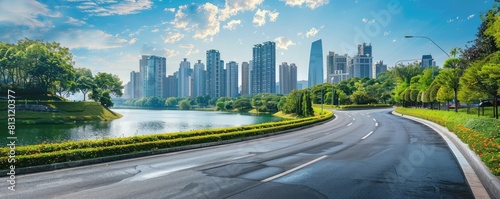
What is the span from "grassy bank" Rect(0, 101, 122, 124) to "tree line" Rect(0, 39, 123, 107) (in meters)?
8.94

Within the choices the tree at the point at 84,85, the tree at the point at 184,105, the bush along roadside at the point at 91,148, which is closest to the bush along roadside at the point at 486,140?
the bush along roadside at the point at 91,148

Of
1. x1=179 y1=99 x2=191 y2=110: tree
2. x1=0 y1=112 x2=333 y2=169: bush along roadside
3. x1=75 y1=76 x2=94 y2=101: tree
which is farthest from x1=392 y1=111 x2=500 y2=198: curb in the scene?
x1=179 y1=99 x2=191 y2=110: tree

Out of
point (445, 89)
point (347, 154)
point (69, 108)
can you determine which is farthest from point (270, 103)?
point (347, 154)

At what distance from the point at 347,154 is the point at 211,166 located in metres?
5.90

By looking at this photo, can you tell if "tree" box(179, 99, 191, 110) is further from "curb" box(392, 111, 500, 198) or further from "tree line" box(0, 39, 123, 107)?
"curb" box(392, 111, 500, 198)

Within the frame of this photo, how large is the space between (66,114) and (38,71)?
13872 millimetres

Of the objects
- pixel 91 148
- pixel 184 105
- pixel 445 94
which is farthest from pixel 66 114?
pixel 184 105

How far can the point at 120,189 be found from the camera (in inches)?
301

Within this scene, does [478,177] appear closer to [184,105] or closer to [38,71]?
[38,71]

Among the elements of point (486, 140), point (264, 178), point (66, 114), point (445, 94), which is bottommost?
Result: point (66, 114)

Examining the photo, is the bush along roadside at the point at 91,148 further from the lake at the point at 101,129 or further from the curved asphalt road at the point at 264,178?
the lake at the point at 101,129

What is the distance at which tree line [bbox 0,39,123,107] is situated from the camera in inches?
2822

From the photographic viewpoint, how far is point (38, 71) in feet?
240

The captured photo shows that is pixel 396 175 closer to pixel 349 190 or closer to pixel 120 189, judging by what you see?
pixel 349 190
